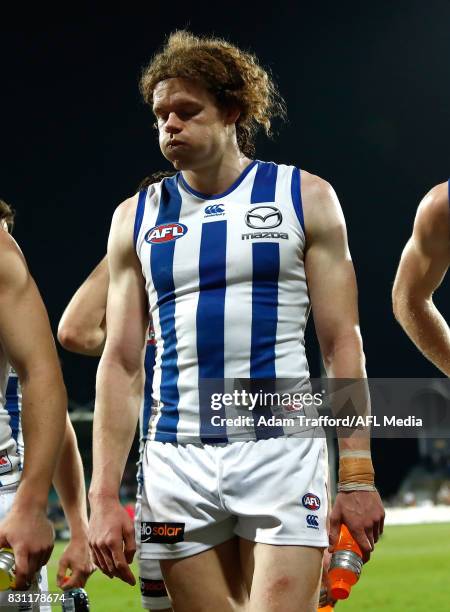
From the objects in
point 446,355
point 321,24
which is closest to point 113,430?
point 446,355

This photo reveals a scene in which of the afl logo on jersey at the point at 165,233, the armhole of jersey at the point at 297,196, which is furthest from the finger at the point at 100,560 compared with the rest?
the armhole of jersey at the point at 297,196

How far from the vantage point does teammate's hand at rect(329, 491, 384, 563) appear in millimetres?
2266

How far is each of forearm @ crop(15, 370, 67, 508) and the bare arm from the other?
1.58 metres

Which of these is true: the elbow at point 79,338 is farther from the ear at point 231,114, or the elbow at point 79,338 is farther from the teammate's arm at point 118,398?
the ear at point 231,114

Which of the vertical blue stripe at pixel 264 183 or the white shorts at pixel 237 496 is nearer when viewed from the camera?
the white shorts at pixel 237 496

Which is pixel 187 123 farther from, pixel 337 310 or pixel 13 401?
pixel 13 401

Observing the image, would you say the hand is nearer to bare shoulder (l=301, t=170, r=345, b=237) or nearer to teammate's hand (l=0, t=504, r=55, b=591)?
teammate's hand (l=0, t=504, r=55, b=591)

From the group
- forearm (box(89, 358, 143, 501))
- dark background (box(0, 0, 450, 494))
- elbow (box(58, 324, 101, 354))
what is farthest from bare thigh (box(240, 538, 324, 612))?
dark background (box(0, 0, 450, 494))

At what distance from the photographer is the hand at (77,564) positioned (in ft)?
9.18

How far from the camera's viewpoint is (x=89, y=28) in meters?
27.6

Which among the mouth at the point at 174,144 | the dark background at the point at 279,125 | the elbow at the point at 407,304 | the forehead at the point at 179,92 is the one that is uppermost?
the dark background at the point at 279,125

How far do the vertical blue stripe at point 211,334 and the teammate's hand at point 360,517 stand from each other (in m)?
0.33

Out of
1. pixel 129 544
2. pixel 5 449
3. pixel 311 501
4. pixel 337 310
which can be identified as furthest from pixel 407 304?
pixel 5 449

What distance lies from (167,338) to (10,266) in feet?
1.69
